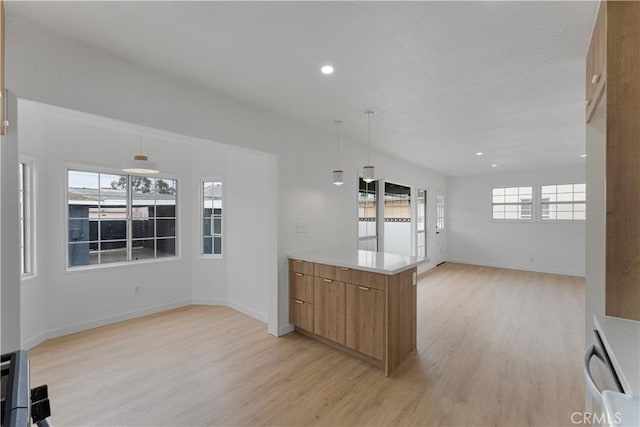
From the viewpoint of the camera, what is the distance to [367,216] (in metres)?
4.91

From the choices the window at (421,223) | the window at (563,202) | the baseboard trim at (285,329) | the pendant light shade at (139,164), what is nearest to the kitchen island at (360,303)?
the baseboard trim at (285,329)

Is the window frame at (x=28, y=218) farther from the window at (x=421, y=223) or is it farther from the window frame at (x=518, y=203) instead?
the window frame at (x=518, y=203)

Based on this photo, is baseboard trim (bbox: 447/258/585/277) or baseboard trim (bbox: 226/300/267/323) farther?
baseboard trim (bbox: 447/258/585/277)

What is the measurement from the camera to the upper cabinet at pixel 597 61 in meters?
1.41

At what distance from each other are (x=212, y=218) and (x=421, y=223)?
5.00 m

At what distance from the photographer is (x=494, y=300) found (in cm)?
463

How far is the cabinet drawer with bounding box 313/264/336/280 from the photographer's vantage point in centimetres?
292

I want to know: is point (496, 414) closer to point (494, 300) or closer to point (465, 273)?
point (494, 300)

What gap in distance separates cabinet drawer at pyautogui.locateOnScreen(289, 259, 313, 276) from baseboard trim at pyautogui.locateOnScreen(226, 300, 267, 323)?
90 cm

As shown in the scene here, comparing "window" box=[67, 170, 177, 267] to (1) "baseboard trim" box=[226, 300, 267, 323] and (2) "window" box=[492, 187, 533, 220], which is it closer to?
(1) "baseboard trim" box=[226, 300, 267, 323]

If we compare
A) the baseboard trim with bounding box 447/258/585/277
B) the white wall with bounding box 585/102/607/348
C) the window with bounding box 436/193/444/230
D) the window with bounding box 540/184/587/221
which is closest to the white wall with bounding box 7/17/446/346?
the white wall with bounding box 585/102/607/348

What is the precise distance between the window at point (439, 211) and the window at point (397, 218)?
1743 millimetres

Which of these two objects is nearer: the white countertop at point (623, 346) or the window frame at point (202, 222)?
the white countertop at point (623, 346)

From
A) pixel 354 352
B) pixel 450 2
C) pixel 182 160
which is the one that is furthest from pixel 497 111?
pixel 182 160
